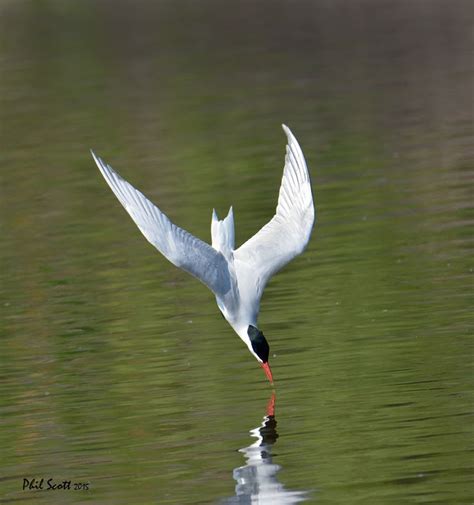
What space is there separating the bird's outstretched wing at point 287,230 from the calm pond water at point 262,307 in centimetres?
66

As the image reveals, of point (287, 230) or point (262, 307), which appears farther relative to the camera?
point (262, 307)

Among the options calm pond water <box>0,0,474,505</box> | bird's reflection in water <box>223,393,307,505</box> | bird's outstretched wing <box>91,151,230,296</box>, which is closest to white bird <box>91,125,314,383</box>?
bird's outstretched wing <box>91,151,230,296</box>

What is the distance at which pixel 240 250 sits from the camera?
37.9 feet

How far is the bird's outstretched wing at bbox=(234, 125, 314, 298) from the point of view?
37.4 ft

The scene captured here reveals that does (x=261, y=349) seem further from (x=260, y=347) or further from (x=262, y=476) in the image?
(x=262, y=476)

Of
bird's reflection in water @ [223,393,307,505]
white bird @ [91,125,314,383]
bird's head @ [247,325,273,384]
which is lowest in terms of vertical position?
bird's reflection in water @ [223,393,307,505]

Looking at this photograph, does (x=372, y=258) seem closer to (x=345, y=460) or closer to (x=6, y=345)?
(x=6, y=345)

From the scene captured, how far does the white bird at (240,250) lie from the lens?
10586 millimetres

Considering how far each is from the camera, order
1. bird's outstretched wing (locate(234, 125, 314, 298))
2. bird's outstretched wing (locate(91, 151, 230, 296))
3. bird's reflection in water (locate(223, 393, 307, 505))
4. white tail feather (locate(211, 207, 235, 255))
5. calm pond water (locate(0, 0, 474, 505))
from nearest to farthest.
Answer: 1. bird's reflection in water (locate(223, 393, 307, 505))
2. calm pond water (locate(0, 0, 474, 505))
3. bird's outstretched wing (locate(91, 151, 230, 296))
4. white tail feather (locate(211, 207, 235, 255))
5. bird's outstretched wing (locate(234, 125, 314, 298))

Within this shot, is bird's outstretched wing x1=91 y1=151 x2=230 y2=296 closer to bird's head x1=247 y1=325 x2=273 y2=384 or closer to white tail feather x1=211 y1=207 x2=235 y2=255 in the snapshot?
white tail feather x1=211 y1=207 x2=235 y2=255

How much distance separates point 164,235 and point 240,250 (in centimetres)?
108

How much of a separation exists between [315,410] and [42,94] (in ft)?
73.1

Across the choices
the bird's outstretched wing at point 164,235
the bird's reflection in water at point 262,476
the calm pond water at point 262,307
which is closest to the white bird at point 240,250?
the bird's outstretched wing at point 164,235

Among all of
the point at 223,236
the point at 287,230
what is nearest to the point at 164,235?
the point at 223,236
